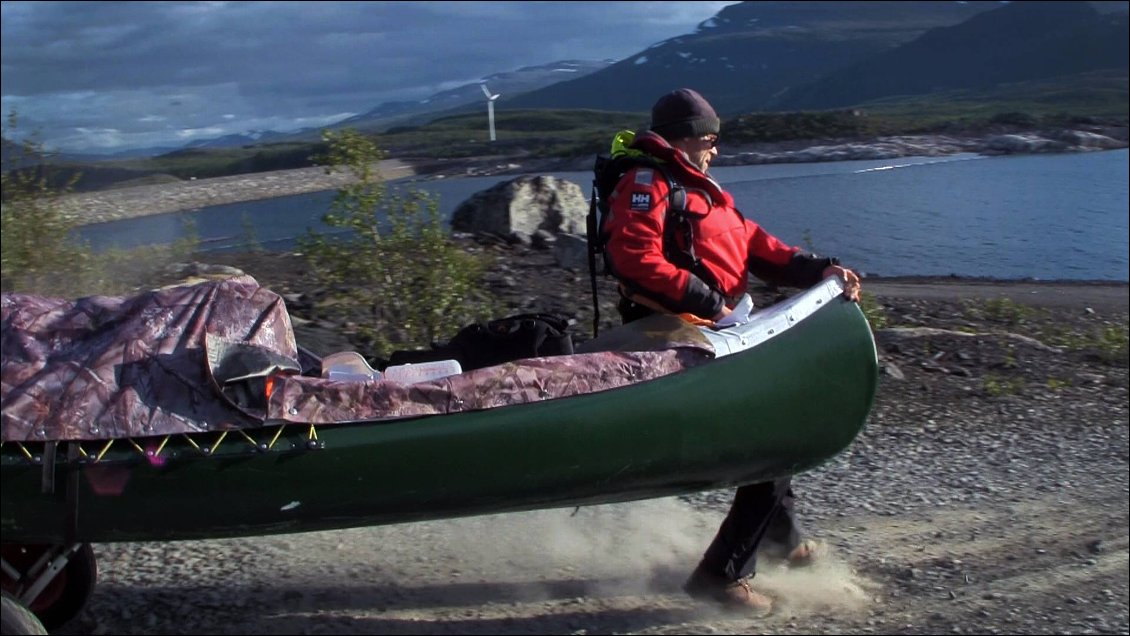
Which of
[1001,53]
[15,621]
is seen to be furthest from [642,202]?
[1001,53]

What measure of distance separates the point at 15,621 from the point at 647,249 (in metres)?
2.36

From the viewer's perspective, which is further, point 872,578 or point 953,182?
point 953,182

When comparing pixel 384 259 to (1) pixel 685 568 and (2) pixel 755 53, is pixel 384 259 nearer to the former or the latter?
(1) pixel 685 568

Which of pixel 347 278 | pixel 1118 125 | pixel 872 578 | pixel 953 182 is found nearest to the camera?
pixel 872 578

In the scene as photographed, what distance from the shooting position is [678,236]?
4.47 metres

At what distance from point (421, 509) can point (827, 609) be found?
1.81 m

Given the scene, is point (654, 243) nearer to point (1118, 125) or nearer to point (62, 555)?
point (62, 555)

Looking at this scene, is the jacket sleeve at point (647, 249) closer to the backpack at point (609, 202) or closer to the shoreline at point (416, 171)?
the backpack at point (609, 202)

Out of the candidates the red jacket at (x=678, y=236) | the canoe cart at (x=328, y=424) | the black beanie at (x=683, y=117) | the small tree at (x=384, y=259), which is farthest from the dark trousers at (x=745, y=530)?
the small tree at (x=384, y=259)

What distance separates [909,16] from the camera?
127m

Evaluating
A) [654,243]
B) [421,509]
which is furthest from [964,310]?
[421,509]

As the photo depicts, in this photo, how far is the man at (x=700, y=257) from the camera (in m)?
4.38

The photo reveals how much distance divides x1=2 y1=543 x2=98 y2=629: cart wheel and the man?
7.21 ft

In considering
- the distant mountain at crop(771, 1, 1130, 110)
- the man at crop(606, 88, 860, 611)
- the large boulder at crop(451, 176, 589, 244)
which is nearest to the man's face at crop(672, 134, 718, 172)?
the man at crop(606, 88, 860, 611)
